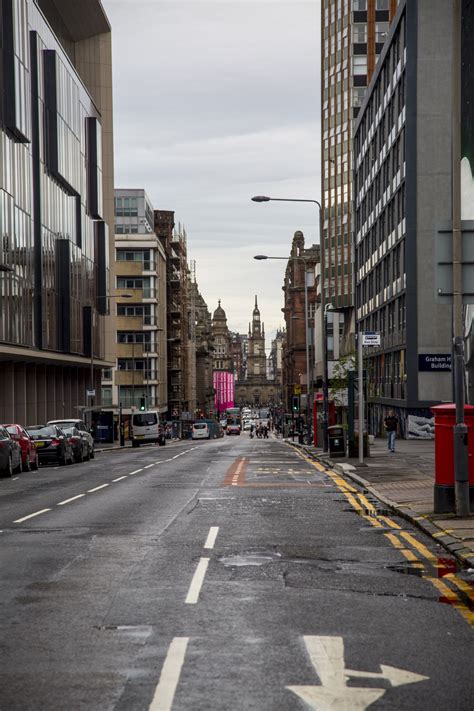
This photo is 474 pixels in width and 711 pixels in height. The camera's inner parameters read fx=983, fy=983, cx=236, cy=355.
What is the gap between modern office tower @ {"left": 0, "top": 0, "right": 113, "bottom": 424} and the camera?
50844mm

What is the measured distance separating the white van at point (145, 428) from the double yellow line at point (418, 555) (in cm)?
5572

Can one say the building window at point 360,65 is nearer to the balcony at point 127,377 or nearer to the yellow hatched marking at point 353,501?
the balcony at point 127,377

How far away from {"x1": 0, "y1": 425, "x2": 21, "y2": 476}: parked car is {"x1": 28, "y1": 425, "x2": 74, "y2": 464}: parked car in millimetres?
5189

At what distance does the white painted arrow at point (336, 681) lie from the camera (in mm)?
6461

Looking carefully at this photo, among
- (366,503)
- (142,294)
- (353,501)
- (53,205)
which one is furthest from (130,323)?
(366,503)

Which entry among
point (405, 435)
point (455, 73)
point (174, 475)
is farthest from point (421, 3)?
point (455, 73)

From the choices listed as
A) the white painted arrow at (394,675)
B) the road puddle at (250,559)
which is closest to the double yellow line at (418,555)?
the road puddle at (250,559)

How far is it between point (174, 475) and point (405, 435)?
3033cm

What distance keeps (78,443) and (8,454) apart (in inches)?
424

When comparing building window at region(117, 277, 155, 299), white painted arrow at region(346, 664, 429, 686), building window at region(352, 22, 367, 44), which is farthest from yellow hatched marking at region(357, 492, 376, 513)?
building window at region(117, 277, 155, 299)

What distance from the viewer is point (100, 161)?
8025 centimetres

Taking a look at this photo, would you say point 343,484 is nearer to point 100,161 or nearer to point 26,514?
point 26,514

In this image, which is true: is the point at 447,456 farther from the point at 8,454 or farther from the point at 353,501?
the point at 8,454

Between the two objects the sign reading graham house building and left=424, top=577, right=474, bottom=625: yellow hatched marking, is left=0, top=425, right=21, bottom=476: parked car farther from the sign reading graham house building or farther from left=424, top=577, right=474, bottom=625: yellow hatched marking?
the sign reading graham house building
